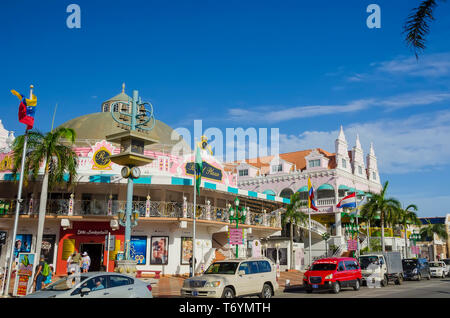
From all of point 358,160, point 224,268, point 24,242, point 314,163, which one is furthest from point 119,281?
point 358,160

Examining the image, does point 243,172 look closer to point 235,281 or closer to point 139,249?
point 139,249

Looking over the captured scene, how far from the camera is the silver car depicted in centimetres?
1157

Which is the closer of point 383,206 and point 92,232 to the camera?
point 92,232

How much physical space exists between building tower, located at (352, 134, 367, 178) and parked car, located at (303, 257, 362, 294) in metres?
33.6

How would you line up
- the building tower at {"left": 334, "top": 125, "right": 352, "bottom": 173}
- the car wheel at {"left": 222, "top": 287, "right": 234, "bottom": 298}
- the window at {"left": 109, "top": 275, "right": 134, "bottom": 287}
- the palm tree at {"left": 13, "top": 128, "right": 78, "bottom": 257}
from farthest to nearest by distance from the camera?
the building tower at {"left": 334, "top": 125, "right": 352, "bottom": 173} < the palm tree at {"left": 13, "top": 128, "right": 78, "bottom": 257} < the car wheel at {"left": 222, "top": 287, "right": 234, "bottom": 298} < the window at {"left": 109, "top": 275, "right": 134, "bottom": 287}

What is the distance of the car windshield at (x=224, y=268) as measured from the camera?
55.1 feet

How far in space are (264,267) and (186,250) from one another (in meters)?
13.6

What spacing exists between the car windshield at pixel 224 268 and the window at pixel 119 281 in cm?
479

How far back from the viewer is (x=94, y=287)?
12094 mm

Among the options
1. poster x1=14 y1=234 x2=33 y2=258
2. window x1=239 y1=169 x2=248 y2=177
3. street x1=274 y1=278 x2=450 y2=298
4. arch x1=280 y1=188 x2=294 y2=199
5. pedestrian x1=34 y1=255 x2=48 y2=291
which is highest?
window x1=239 y1=169 x2=248 y2=177

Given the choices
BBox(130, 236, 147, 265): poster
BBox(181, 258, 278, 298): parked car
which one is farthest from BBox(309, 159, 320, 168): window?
BBox(181, 258, 278, 298): parked car

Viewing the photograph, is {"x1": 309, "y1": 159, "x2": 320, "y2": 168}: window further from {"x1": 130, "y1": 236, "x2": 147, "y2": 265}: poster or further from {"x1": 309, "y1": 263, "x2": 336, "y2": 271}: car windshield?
{"x1": 309, "y1": 263, "x2": 336, "y2": 271}: car windshield

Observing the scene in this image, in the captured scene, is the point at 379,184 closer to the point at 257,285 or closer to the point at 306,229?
the point at 306,229

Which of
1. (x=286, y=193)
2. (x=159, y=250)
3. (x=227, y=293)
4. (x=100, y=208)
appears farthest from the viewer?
(x=286, y=193)
